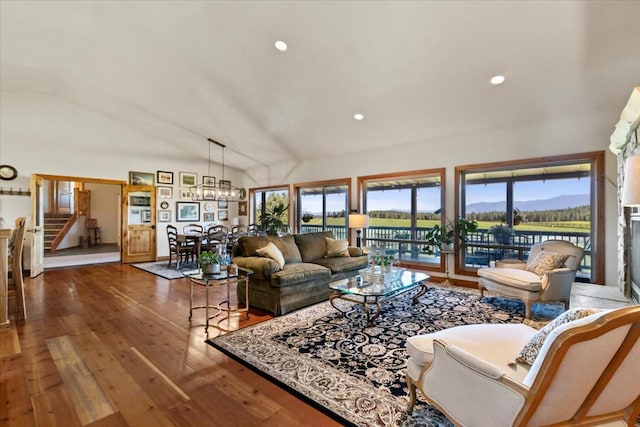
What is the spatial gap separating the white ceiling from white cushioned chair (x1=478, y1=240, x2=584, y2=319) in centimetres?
203

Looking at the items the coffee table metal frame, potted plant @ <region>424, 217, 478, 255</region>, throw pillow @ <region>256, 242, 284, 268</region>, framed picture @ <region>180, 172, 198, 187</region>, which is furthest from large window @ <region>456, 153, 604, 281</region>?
framed picture @ <region>180, 172, 198, 187</region>

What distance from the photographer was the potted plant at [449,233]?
514 cm

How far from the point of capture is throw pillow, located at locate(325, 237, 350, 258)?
5.24 metres

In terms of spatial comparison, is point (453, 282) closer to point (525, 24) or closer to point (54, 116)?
point (525, 24)

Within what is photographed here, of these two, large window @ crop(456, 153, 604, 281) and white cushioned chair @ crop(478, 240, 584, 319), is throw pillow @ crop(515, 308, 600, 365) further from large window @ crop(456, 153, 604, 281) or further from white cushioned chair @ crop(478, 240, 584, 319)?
large window @ crop(456, 153, 604, 281)

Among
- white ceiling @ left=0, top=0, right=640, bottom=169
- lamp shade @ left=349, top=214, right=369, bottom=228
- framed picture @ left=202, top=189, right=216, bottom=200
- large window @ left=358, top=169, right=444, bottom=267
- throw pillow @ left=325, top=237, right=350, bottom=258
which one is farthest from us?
framed picture @ left=202, top=189, right=216, bottom=200

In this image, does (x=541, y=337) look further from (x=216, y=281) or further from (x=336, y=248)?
(x=336, y=248)

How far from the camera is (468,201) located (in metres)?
5.46

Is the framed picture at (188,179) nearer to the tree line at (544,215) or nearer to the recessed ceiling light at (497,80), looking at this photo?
the tree line at (544,215)

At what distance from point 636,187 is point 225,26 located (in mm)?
4276

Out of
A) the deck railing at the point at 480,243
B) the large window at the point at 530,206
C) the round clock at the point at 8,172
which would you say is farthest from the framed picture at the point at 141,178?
the large window at the point at 530,206

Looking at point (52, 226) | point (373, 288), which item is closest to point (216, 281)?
point (373, 288)

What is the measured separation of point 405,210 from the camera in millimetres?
6332

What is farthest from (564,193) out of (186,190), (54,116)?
(54,116)
